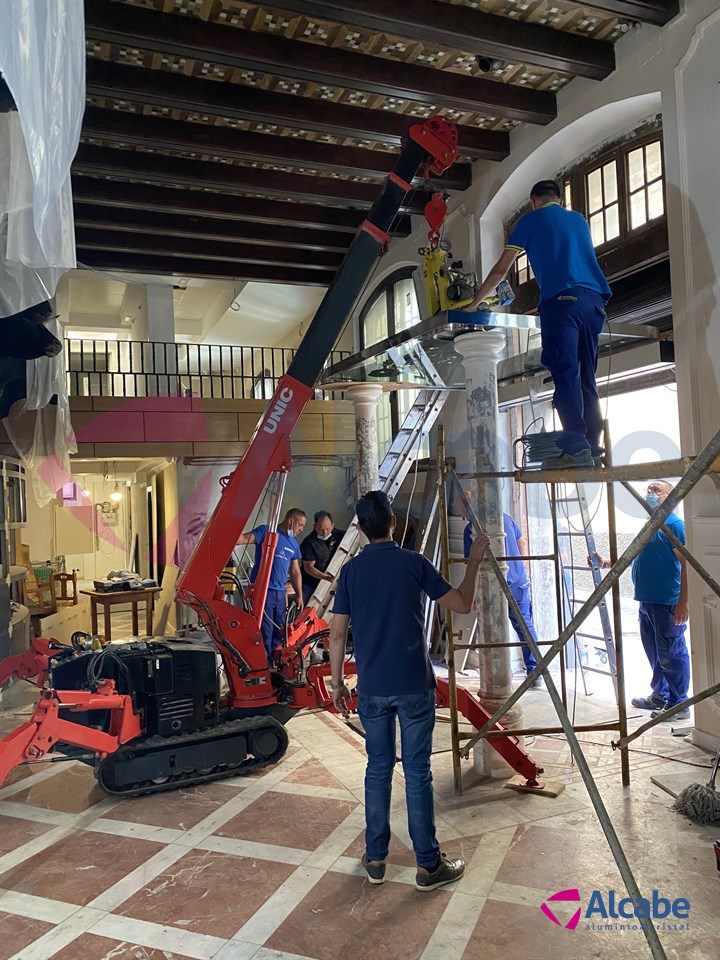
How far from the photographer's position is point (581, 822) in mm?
3514

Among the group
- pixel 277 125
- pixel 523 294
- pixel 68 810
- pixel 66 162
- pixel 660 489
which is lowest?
pixel 68 810

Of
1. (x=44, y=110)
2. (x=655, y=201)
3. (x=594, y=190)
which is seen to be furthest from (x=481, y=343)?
(x=44, y=110)

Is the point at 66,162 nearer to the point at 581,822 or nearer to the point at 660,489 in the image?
the point at 581,822

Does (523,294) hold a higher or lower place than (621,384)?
higher

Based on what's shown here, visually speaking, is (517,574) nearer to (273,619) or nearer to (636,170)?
(273,619)

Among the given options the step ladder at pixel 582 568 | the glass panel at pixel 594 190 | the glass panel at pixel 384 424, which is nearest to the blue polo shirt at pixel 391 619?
the step ladder at pixel 582 568

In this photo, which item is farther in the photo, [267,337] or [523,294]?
[267,337]

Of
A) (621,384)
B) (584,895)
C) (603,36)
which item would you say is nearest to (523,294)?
(621,384)

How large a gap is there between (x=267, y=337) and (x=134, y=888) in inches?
514

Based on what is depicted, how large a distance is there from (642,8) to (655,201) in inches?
46.2

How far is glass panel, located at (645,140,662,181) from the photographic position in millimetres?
5016

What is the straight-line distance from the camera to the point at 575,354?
3.43 m

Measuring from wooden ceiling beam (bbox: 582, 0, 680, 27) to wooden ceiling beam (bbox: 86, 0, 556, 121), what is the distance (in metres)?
0.60

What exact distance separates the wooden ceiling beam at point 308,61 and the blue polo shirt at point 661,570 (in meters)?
3.39
